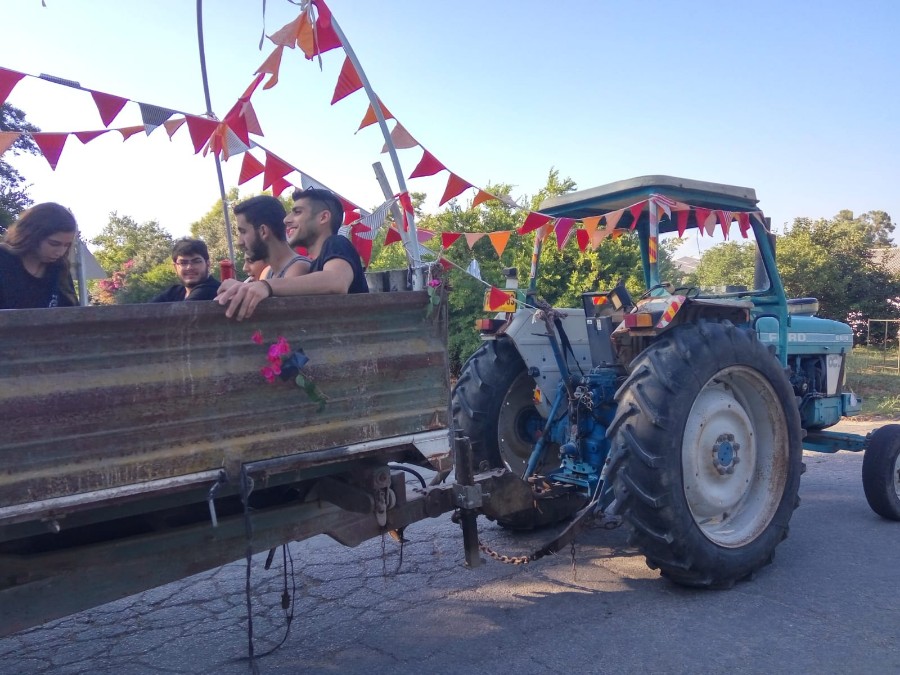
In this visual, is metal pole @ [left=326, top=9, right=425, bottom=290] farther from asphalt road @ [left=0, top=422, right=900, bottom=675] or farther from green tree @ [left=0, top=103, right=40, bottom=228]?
green tree @ [left=0, top=103, right=40, bottom=228]

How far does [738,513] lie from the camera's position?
14.1 ft

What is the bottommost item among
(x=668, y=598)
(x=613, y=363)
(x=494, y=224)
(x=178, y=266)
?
(x=668, y=598)

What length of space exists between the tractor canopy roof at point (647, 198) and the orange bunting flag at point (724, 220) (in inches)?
3.0

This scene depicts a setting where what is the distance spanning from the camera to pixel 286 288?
8.69 feet

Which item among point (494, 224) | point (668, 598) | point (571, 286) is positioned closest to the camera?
point (668, 598)

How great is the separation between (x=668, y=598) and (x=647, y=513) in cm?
58

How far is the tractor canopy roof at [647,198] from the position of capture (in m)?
4.58

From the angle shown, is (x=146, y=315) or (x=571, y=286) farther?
(x=571, y=286)

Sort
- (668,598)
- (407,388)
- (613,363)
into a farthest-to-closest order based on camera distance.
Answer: (613,363), (668,598), (407,388)

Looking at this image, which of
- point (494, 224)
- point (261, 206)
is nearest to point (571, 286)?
point (494, 224)

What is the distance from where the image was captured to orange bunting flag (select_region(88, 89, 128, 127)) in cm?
335

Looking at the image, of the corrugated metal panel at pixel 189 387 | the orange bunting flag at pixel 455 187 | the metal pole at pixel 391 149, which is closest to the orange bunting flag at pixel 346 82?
the metal pole at pixel 391 149

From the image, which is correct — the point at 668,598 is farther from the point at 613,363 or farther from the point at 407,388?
the point at 407,388

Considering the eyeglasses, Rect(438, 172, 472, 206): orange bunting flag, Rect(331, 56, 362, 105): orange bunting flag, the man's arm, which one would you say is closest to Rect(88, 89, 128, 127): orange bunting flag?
Rect(331, 56, 362, 105): orange bunting flag
